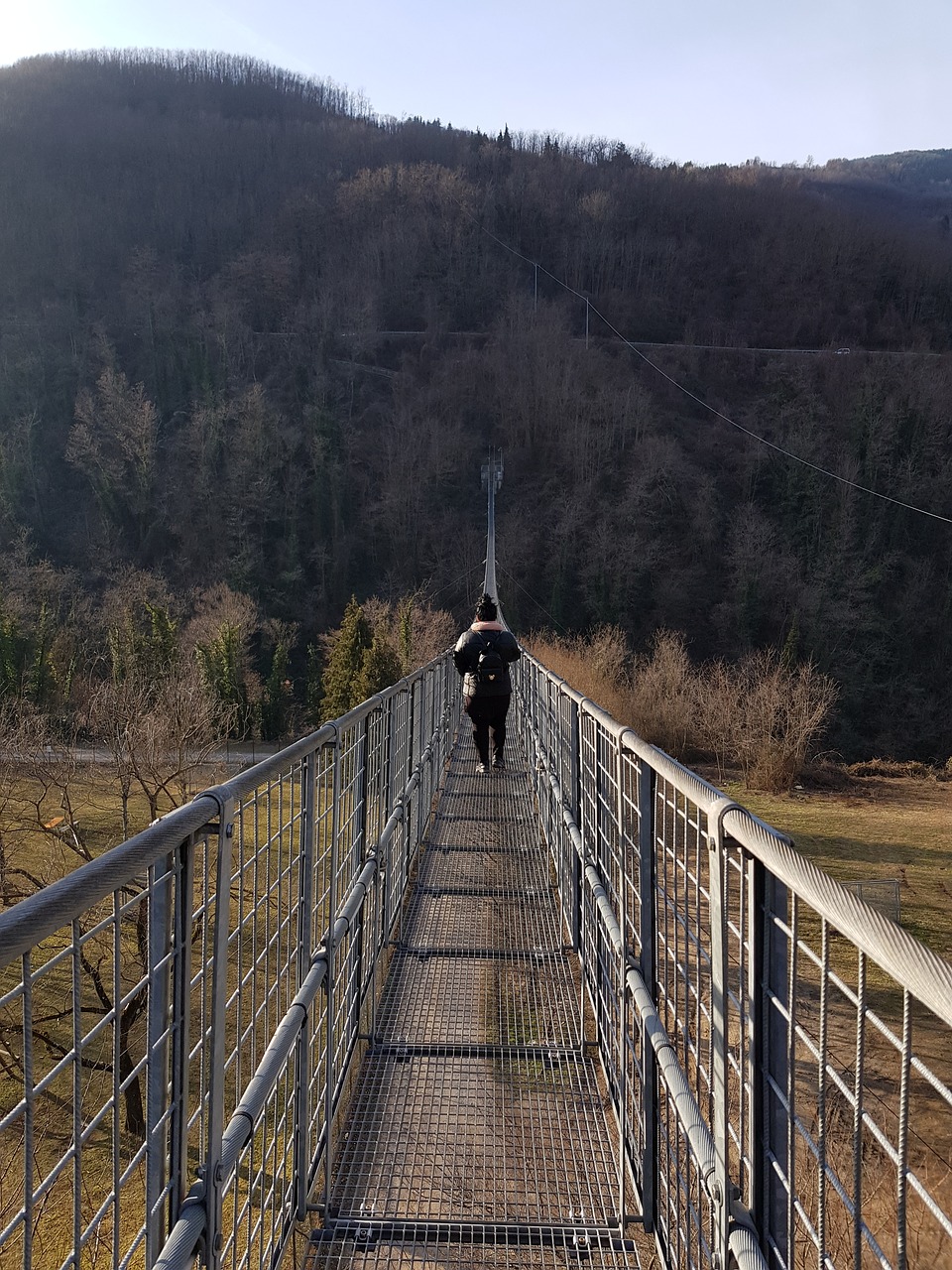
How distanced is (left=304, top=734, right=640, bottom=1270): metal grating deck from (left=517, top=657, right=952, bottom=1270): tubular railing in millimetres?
145

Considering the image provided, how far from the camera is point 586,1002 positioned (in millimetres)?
3488

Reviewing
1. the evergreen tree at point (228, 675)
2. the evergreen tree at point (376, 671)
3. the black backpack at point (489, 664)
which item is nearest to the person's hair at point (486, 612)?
the black backpack at point (489, 664)

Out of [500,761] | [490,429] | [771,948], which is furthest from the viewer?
[490,429]

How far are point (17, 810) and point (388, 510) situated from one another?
45.2 metres

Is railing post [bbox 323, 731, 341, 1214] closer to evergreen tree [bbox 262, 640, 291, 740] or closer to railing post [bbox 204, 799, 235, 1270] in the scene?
railing post [bbox 204, 799, 235, 1270]

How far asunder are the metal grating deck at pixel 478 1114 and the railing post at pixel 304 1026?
0.14 m

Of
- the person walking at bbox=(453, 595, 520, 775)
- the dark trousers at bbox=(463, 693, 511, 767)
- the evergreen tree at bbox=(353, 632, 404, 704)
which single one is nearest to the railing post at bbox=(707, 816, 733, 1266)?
the person walking at bbox=(453, 595, 520, 775)

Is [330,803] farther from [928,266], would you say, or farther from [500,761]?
[928,266]

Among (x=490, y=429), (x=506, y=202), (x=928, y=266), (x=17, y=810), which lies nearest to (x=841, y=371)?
(x=928, y=266)

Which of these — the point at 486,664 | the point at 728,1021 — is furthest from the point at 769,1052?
the point at 486,664

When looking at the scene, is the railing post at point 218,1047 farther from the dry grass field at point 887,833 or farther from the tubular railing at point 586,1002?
the dry grass field at point 887,833

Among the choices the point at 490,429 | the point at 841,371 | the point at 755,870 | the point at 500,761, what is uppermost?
the point at 841,371

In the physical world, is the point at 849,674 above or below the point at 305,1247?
below

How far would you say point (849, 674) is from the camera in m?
49.9
